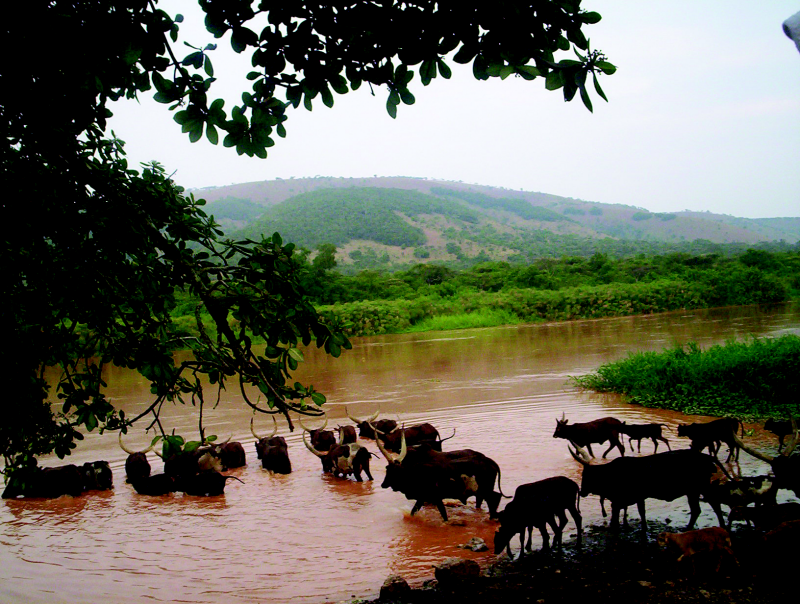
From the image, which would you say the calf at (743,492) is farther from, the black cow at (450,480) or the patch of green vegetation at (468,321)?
the patch of green vegetation at (468,321)

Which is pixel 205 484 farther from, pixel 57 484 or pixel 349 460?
pixel 57 484

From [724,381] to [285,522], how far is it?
733 cm

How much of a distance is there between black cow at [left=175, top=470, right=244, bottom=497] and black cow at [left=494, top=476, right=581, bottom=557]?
402 cm

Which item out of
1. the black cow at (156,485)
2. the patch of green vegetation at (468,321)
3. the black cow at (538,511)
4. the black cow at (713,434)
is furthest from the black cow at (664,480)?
the patch of green vegetation at (468,321)

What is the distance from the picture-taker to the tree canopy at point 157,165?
2998 millimetres

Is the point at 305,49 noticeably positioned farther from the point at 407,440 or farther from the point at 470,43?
the point at 407,440

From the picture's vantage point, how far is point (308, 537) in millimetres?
6445

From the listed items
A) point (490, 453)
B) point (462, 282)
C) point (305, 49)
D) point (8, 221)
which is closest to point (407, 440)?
point (490, 453)

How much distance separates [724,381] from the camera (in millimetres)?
10484

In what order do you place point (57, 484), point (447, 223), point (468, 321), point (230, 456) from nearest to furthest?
point (57, 484) → point (230, 456) → point (468, 321) → point (447, 223)

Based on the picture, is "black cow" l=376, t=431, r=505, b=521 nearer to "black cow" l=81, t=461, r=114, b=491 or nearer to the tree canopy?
the tree canopy

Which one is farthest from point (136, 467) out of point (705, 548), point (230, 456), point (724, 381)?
point (724, 381)

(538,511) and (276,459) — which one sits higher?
(538,511)

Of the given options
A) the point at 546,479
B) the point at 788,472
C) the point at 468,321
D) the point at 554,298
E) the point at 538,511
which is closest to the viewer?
the point at 538,511
